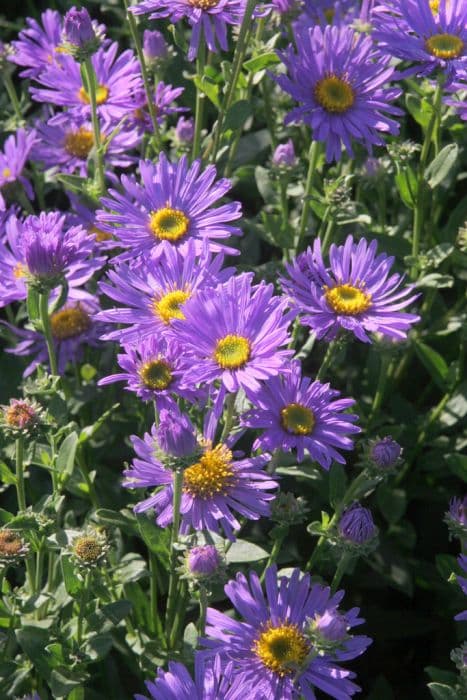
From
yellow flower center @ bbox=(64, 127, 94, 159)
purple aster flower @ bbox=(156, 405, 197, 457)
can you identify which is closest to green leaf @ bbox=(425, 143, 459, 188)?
yellow flower center @ bbox=(64, 127, 94, 159)

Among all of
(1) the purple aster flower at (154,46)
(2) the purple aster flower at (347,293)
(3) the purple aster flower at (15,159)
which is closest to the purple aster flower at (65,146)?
(3) the purple aster flower at (15,159)

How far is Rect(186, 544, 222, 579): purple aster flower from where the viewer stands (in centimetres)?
205

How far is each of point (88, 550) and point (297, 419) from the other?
0.53m

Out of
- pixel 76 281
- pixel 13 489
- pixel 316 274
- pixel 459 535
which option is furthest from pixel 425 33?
pixel 13 489

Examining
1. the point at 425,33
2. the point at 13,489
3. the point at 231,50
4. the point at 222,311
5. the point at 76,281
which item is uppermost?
the point at 425,33

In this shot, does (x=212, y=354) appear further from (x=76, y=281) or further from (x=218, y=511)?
(x=76, y=281)

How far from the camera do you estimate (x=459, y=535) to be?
2.39 metres

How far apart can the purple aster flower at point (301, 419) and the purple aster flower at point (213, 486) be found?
68mm

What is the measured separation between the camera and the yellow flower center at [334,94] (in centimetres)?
280

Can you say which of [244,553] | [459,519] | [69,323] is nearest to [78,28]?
[69,323]

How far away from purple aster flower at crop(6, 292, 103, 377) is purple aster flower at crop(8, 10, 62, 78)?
2.63ft

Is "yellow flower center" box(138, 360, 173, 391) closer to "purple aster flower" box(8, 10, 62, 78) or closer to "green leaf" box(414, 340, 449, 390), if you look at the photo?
"green leaf" box(414, 340, 449, 390)

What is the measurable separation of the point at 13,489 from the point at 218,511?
116 centimetres

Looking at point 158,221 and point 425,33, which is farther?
point 425,33
